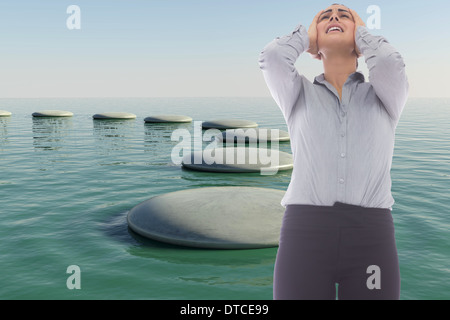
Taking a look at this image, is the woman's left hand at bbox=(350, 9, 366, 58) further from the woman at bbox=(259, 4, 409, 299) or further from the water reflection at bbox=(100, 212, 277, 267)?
the water reflection at bbox=(100, 212, 277, 267)

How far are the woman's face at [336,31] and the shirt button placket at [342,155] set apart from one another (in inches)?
15.6

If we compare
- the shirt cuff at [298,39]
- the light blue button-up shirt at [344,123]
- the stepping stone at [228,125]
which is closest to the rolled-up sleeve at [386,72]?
the light blue button-up shirt at [344,123]

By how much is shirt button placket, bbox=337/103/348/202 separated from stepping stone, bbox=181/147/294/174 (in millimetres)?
11399

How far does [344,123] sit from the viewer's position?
2.54m

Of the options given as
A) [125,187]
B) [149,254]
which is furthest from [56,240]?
[125,187]

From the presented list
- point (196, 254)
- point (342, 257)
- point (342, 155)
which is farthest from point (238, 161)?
point (342, 257)

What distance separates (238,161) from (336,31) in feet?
38.3

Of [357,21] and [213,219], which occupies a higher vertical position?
[357,21]

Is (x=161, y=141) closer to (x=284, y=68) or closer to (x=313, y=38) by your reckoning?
(x=313, y=38)

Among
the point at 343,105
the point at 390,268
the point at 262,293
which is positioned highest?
the point at 343,105

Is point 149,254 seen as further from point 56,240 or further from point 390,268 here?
point 390,268

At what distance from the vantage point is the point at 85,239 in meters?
7.89

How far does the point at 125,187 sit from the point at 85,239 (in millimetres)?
4671
